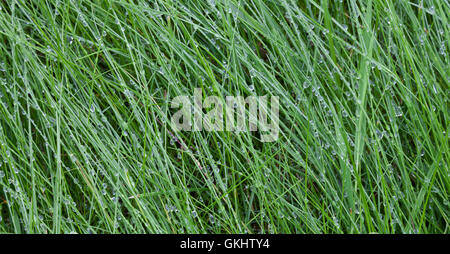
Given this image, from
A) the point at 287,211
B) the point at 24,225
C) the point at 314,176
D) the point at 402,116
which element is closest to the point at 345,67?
the point at 402,116

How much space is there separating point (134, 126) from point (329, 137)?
57 cm

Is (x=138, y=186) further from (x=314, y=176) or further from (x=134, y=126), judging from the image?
(x=314, y=176)

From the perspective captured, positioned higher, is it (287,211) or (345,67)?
(345,67)

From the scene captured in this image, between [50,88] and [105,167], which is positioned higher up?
[50,88]

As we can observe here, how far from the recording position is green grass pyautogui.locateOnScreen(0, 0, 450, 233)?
1269mm

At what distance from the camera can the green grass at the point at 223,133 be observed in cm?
127

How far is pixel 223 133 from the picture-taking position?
1.28m

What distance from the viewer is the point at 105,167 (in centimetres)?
134

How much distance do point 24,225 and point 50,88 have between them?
0.41 metres

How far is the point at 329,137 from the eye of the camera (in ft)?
4.28

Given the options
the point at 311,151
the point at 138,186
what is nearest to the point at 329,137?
the point at 311,151
